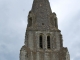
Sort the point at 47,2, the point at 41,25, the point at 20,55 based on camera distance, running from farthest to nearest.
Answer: the point at 47,2
the point at 41,25
the point at 20,55

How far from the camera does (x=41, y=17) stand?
45.8 m

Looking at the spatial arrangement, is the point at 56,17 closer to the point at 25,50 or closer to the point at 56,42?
A: the point at 56,42

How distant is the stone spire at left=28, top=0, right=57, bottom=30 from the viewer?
4473 centimetres

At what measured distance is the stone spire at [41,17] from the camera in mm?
44728

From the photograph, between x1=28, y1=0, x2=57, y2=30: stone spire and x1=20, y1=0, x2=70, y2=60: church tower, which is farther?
x1=28, y1=0, x2=57, y2=30: stone spire

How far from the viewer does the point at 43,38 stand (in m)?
43.7

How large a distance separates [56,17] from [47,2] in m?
2.90

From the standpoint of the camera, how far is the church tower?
1642 inches

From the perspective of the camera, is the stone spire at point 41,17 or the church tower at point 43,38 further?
the stone spire at point 41,17

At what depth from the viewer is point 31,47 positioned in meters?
42.5

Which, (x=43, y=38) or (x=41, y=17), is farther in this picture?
(x=41, y=17)

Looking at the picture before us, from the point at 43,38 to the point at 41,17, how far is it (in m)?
3.60

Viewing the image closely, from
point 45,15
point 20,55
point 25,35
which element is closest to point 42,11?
point 45,15

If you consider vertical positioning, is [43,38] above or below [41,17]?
below
